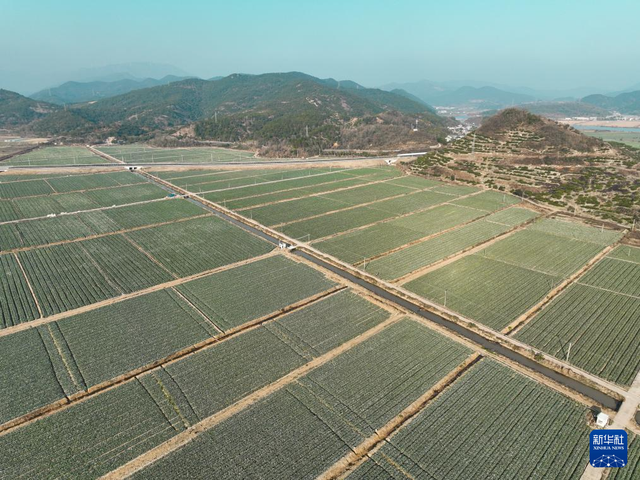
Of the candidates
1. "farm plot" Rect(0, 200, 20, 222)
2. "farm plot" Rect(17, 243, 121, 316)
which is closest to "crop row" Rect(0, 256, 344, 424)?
"farm plot" Rect(17, 243, 121, 316)

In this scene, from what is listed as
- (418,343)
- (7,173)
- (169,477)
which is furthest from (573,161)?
(7,173)

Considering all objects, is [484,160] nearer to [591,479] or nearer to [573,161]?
[573,161]

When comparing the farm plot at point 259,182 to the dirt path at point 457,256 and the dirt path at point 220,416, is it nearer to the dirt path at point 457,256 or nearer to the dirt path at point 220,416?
the dirt path at point 457,256

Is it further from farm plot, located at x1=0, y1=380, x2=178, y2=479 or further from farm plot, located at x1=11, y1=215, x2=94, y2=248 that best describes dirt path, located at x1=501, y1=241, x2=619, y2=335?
farm plot, located at x1=11, y1=215, x2=94, y2=248

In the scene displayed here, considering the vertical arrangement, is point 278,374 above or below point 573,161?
below

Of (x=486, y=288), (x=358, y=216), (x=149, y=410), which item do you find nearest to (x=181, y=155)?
(x=358, y=216)

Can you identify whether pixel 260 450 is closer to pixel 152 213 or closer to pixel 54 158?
pixel 152 213
